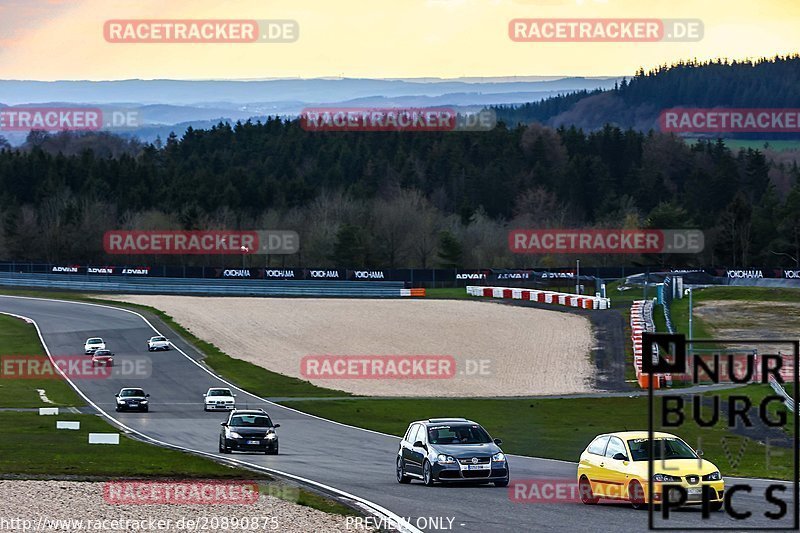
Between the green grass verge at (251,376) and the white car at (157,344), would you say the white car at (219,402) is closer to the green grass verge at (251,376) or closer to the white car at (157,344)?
the green grass verge at (251,376)

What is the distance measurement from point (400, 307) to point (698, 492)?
76929 millimetres

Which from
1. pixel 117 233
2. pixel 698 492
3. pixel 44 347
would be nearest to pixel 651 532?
pixel 698 492

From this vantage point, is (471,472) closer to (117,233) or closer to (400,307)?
(400,307)

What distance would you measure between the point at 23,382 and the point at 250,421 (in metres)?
32.8

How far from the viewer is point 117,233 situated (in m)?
152

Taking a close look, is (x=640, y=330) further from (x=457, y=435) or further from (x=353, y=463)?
(x=457, y=435)

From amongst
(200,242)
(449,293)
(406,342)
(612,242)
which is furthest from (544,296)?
(200,242)

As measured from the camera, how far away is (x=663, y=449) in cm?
2141

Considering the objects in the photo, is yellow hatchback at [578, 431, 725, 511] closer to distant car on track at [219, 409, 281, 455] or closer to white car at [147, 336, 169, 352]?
distant car on track at [219, 409, 281, 455]

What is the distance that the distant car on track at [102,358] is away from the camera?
234 ft

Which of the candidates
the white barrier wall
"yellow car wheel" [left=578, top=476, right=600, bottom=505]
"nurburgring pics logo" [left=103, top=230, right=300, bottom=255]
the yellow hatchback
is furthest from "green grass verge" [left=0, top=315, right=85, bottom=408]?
"nurburgring pics logo" [left=103, top=230, right=300, bottom=255]

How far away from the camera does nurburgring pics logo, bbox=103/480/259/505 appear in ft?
76.8

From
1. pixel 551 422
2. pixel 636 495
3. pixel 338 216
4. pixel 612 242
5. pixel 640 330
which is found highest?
pixel 338 216

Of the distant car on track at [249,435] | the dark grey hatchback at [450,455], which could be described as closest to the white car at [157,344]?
the distant car on track at [249,435]
